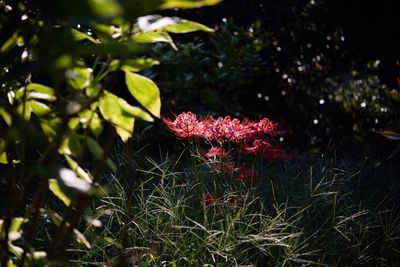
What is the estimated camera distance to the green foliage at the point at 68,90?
104cm

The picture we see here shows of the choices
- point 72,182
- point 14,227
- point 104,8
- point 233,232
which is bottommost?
point 233,232

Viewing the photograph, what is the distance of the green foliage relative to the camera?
104 centimetres

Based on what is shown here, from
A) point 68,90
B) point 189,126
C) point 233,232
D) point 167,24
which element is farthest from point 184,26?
point 189,126

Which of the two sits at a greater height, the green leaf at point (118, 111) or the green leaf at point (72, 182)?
the green leaf at point (72, 182)

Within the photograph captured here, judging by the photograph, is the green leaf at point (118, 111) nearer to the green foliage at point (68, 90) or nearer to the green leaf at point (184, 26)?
the green foliage at point (68, 90)

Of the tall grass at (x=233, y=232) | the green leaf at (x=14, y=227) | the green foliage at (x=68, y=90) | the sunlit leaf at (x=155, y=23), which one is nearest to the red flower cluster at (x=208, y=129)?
the tall grass at (x=233, y=232)

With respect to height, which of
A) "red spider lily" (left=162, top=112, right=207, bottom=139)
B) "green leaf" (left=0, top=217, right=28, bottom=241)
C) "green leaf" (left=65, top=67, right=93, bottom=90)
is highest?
"green leaf" (left=65, top=67, right=93, bottom=90)

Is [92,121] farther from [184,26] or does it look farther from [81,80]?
[184,26]

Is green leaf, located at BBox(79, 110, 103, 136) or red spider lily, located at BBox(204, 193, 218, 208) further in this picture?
red spider lily, located at BBox(204, 193, 218, 208)

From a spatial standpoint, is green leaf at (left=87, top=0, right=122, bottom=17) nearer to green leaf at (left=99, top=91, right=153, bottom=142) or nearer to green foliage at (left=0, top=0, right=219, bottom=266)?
green foliage at (left=0, top=0, right=219, bottom=266)

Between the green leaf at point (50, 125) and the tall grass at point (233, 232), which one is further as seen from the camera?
the tall grass at point (233, 232)

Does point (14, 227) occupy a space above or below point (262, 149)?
above

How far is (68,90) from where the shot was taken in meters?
1.48

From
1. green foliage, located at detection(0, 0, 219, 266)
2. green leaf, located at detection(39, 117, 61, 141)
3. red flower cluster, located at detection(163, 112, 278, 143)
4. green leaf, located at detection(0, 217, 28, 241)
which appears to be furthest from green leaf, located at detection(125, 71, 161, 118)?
red flower cluster, located at detection(163, 112, 278, 143)
